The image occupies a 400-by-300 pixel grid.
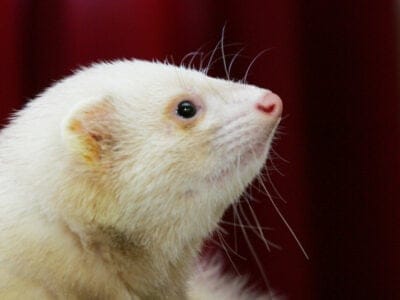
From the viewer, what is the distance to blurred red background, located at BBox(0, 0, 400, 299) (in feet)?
4.44

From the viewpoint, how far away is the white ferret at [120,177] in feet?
2.72

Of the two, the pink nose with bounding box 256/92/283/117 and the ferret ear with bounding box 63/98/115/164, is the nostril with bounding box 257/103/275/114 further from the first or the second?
the ferret ear with bounding box 63/98/115/164

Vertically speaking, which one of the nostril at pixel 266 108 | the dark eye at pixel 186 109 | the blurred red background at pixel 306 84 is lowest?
the blurred red background at pixel 306 84

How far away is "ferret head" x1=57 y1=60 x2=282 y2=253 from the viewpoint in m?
0.83

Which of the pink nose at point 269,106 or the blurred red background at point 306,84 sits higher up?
the pink nose at point 269,106

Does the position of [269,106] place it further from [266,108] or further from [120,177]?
[120,177]

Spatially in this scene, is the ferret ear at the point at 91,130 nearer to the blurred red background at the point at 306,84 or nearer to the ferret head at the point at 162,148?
the ferret head at the point at 162,148

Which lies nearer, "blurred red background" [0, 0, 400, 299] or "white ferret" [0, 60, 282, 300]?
"white ferret" [0, 60, 282, 300]

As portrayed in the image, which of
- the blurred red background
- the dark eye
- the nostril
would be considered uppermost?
the nostril

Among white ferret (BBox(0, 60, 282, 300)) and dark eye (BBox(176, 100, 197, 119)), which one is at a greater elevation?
dark eye (BBox(176, 100, 197, 119))

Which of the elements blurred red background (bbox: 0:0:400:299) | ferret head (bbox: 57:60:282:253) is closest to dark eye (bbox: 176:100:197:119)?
ferret head (bbox: 57:60:282:253)

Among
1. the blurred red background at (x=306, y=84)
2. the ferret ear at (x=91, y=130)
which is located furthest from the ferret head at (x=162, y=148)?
the blurred red background at (x=306, y=84)

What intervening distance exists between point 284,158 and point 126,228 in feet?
1.99

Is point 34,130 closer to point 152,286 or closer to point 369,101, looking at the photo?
point 152,286
